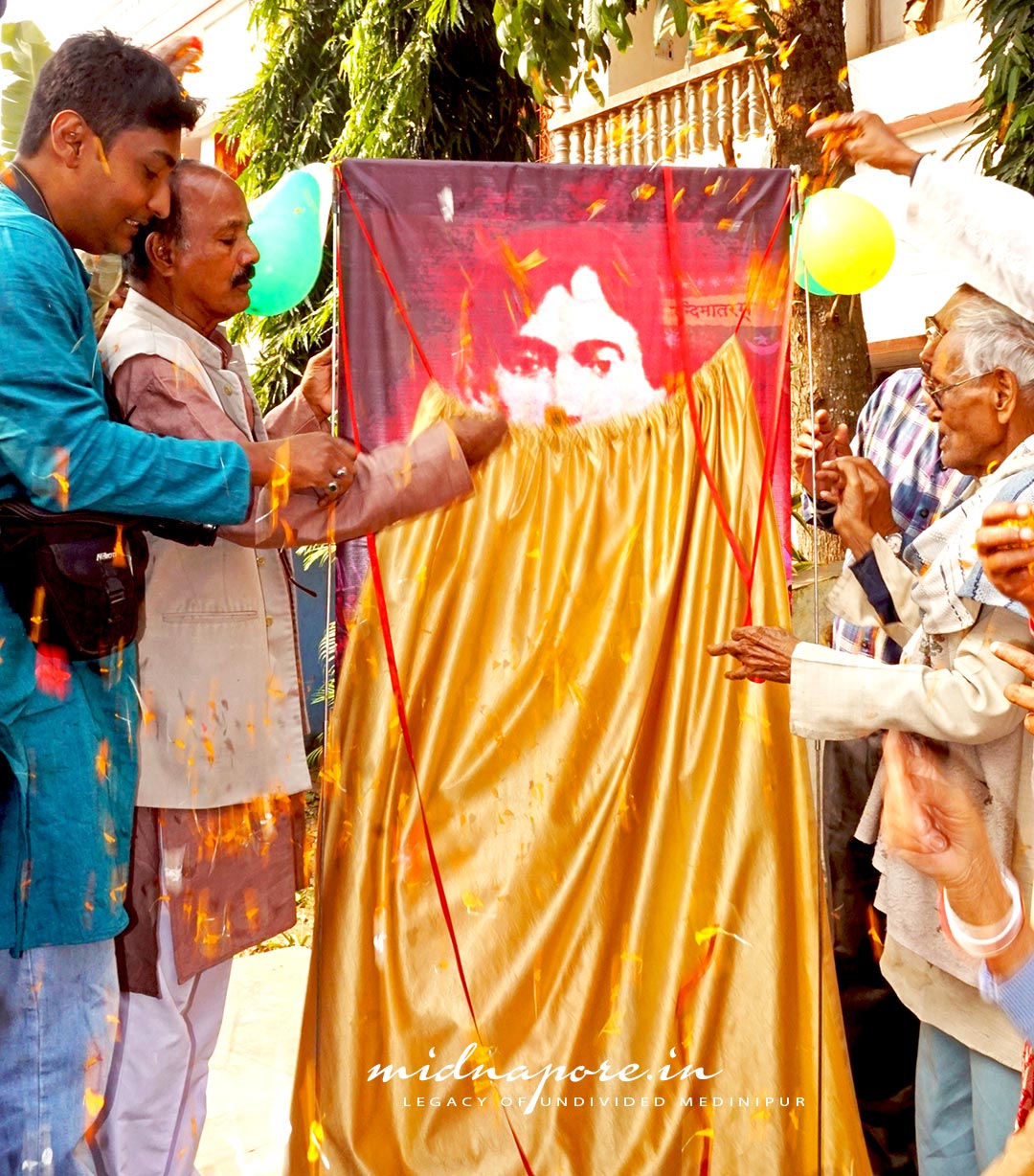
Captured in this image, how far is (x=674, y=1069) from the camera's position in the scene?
2365mm

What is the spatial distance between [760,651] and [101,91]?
4.45 ft

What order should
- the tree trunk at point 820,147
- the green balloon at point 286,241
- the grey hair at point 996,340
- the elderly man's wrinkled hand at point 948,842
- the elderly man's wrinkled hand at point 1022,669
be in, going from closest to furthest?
the elderly man's wrinkled hand at point 948,842 < the elderly man's wrinkled hand at point 1022,669 < the grey hair at point 996,340 < the green balloon at point 286,241 < the tree trunk at point 820,147

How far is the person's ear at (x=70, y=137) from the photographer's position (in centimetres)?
169

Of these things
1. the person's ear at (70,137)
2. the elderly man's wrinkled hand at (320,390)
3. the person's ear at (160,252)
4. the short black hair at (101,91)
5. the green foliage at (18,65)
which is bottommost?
the elderly man's wrinkled hand at (320,390)

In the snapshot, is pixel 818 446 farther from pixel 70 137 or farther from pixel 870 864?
pixel 70 137

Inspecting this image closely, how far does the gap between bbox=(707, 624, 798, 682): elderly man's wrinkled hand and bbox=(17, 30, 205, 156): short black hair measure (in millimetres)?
1227

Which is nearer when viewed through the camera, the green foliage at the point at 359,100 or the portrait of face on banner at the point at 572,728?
the portrait of face on banner at the point at 572,728

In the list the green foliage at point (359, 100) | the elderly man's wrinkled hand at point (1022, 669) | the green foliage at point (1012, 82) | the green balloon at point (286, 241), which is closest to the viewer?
the elderly man's wrinkled hand at point (1022, 669)

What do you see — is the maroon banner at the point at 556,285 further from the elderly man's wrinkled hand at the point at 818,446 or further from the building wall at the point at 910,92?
the building wall at the point at 910,92

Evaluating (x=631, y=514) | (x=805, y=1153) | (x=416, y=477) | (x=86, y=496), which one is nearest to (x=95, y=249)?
(x=86, y=496)

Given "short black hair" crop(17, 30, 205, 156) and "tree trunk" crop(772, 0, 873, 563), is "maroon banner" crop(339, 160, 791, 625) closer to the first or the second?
"short black hair" crop(17, 30, 205, 156)

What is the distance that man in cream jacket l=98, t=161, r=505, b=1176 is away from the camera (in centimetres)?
189

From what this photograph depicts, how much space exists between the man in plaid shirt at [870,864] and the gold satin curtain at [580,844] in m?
0.36

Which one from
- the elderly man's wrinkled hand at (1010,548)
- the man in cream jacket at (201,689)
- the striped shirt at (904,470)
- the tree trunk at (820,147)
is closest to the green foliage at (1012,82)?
the tree trunk at (820,147)
